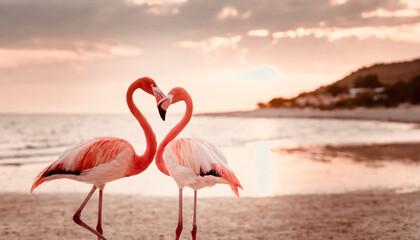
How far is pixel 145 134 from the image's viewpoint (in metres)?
3.82

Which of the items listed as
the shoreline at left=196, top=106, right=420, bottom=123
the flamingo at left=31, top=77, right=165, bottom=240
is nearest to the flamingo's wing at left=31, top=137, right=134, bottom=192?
the flamingo at left=31, top=77, right=165, bottom=240

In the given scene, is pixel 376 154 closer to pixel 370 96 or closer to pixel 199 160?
pixel 199 160

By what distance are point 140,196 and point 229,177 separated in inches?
284

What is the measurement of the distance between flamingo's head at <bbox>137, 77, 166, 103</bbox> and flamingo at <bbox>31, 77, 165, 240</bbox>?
174 millimetres

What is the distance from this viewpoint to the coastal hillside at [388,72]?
374 ft

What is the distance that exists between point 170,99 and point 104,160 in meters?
0.99

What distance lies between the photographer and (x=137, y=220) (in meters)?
8.37

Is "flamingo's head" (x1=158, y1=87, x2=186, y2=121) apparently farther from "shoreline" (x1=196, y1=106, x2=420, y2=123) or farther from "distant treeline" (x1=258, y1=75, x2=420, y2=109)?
"distant treeline" (x1=258, y1=75, x2=420, y2=109)

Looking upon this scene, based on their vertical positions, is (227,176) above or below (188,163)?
below

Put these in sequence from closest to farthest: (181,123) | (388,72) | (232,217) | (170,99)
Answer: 1. (170,99)
2. (181,123)
3. (232,217)
4. (388,72)

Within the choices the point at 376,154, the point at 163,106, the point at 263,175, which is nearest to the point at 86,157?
the point at 163,106

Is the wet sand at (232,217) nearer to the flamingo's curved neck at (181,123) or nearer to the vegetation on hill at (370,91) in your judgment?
the flamingo's curved neck at (181,123)

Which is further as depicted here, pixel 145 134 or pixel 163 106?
pixel 145 134

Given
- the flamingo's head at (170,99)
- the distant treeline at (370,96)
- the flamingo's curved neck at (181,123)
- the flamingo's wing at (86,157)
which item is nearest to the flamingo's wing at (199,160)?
the flamingo's curved neck at (181,123)
